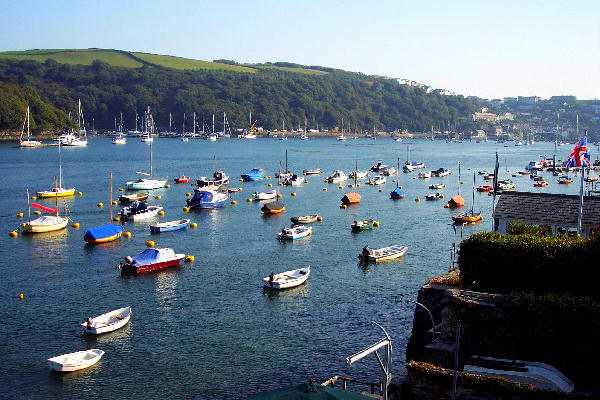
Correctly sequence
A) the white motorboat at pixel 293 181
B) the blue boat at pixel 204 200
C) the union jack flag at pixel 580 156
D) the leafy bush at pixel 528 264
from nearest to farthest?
the leafy bush at pixel 528 264, the union jack flag at pixel 580 156, the blue boat at pixel 204 200, the white motorboat at pixel 293 181

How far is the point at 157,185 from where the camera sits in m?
98.1

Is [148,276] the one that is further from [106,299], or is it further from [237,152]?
[237,152]

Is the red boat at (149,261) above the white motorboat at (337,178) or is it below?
below

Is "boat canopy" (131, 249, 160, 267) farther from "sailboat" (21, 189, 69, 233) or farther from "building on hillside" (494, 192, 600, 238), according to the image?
"building on hillside" (494, 192, 600, 238)

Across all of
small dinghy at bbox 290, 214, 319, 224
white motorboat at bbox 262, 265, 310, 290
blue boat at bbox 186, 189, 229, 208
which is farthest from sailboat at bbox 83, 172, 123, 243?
blue boat at bbox 186, 189, 229, 208

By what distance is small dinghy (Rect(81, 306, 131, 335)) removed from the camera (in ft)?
116

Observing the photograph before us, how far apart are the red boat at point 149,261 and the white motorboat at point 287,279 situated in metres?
8.58

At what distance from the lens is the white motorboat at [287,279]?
A: 1737 inches

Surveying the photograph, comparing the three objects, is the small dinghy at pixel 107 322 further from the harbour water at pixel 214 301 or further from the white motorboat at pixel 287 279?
the white motorboat at pixel 287 279

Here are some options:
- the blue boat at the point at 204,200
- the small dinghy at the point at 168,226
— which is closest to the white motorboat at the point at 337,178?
the blue boat at the point at 204,200

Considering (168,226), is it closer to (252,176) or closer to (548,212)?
(548,212)

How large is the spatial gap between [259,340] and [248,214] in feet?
139

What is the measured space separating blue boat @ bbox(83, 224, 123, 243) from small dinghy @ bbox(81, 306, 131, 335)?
2179 cm

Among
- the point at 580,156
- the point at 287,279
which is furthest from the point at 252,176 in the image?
the point at 580,156
